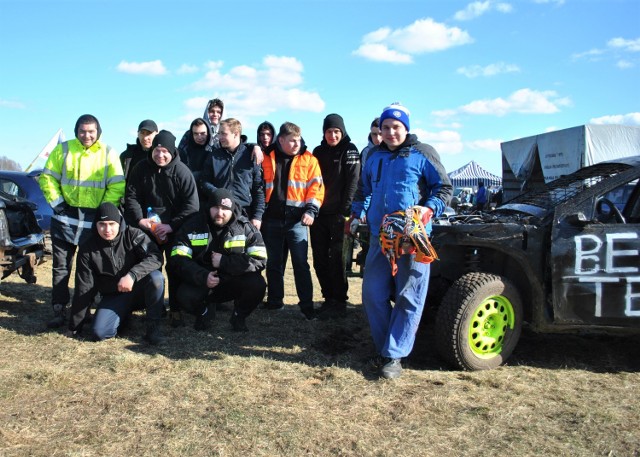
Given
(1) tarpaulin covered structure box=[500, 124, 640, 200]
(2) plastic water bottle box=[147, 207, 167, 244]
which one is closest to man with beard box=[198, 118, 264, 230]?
(2) plastic water bottle box=[147, 207, 167, 244]

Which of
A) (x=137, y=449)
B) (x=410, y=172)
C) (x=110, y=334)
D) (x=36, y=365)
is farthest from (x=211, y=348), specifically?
(x=410, y=172)

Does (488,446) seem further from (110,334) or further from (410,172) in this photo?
(110,334)

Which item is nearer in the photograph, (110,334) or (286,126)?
(110,334)

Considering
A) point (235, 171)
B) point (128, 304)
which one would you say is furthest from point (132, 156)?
point (128, 304)

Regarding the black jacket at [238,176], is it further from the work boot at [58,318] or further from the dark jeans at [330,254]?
the work boot at [58,318]

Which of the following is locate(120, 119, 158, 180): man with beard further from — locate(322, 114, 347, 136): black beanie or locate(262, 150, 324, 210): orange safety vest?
locate(322, 114, 347, 136): black beanie

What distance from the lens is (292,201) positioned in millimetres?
5266

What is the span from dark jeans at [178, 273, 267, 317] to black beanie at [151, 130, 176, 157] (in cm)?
119

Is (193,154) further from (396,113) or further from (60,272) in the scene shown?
(396,113)

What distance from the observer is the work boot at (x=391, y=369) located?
12.2 feet

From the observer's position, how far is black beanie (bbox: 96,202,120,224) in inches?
175

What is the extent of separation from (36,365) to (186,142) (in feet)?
Result: 8.63

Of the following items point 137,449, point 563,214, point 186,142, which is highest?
point 186,142

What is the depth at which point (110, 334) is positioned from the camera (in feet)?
14.8
